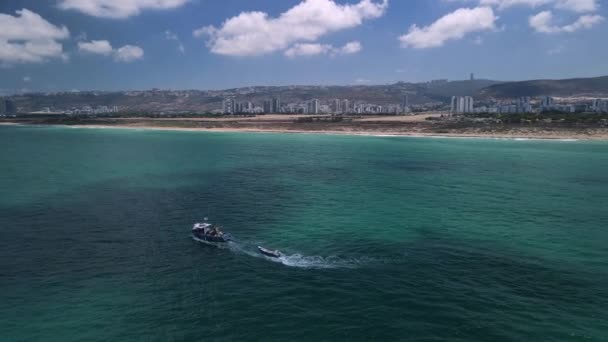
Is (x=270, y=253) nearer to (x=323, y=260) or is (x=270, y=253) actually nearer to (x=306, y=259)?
(x=306, y=259)

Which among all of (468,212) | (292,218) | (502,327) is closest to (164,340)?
(502,327)

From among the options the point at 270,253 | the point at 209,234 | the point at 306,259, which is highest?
the point at 209,234

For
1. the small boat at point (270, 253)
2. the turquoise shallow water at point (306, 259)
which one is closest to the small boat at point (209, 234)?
the turquoise shallow water at point (306, 259)

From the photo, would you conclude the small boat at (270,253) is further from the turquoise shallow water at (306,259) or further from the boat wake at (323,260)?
the turquoise shallow water at (306,259)

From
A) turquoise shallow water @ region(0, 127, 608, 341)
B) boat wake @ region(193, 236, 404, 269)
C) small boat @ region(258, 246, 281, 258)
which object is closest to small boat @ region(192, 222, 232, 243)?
turquoise shallow water @ region(0, 127, 608, 341)

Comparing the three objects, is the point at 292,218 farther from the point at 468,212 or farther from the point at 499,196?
the point at 499,196

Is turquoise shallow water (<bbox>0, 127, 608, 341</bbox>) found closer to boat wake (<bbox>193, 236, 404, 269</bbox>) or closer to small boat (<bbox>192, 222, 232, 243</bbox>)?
boat wake (<bbox>193, 236, 404, 269</bbox>)

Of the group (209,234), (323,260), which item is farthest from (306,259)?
(209,234)

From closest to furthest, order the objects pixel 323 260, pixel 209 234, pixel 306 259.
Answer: pixel 323 260
pixel 306 259
pixel 209 234
